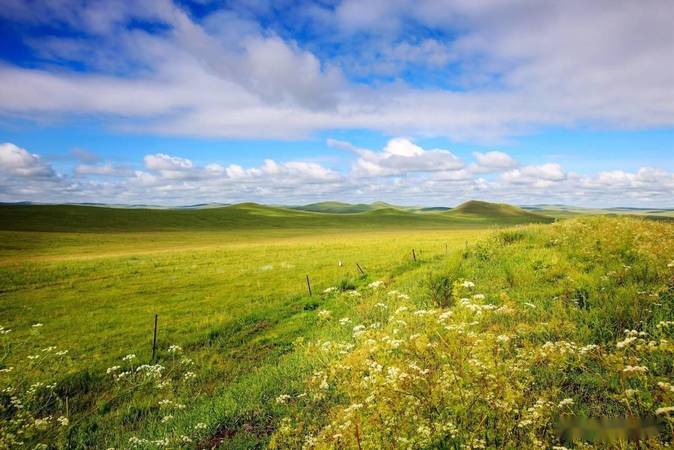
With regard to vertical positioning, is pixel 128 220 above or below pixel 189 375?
above

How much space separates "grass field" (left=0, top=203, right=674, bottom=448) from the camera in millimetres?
5168

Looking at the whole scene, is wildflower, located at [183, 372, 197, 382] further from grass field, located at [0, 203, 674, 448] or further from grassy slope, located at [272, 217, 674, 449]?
grassy slope, located at [272, 217, 674, 449]

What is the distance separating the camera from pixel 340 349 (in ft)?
30.1

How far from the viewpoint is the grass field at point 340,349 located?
5168 millimetres

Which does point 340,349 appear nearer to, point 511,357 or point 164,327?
point 511,357

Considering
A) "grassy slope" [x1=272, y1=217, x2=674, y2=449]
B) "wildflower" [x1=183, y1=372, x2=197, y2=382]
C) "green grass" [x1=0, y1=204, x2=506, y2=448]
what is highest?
"grassy slope" [x1=272, y1=217, x2=674, y2=449]

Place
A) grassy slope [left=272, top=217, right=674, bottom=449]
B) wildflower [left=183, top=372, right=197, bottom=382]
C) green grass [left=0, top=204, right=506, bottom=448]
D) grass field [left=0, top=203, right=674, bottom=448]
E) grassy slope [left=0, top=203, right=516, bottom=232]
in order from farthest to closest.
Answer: grassy slope [left=0, top=203, right=516, bottom=232]
wildflower [left=183, top=372, right=197, bottom=382]
green grass [left=0, top=204, right=506, bottom=448]
grass field [left=0, top=203, right=674, bottom=448]
grassy slope [left=272, top=217, right=674, bottom=449]

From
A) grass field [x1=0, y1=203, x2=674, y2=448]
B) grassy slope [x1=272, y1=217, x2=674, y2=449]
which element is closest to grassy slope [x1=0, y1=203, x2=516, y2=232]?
grass field [x1=0, y1=203, x2=674, y2=448]

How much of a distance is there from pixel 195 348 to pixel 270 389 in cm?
708

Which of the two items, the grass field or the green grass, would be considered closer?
the grass field

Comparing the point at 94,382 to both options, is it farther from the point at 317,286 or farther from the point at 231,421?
the point at 317,286

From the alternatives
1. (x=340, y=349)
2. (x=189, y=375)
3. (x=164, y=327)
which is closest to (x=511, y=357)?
(x=340, y=349)

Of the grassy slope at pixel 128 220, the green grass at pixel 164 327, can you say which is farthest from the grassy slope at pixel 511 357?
the grassy slope at pixel 128 220

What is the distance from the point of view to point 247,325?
17047 mm
